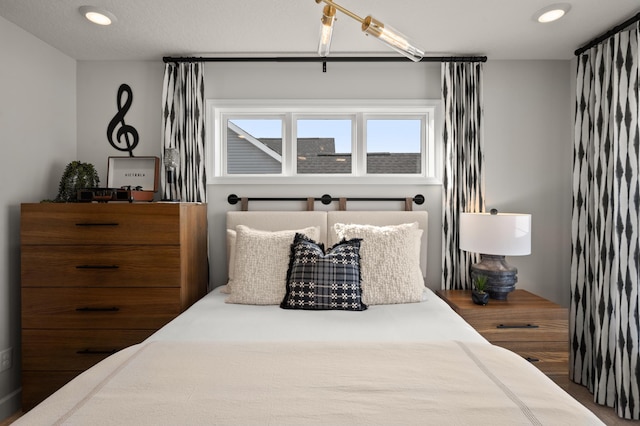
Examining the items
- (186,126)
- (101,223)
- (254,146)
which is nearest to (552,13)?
(254,146)

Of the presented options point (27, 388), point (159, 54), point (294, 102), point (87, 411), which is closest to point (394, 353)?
point (87, 411)

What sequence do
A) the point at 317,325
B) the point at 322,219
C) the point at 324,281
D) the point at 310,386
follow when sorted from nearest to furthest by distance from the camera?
the point at 310,386 < the point at 317,325 < the point at 324,281 < the point at 322,219

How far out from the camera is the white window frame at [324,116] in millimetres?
2938

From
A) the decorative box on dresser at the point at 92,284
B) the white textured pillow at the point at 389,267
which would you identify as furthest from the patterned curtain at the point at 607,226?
the decorative box on dresser at the point at 92,284

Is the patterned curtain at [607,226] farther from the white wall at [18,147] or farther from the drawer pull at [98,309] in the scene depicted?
the white wall at [18,147]

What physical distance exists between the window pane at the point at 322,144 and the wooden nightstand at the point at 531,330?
A: 148 cm

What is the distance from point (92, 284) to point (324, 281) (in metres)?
1.43

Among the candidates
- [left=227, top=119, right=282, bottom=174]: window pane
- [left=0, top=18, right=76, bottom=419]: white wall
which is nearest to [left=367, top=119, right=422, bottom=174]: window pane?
[left=227, top=119, right=282, bottom=174]: window pane

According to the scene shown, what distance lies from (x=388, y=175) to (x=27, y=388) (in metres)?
2.79

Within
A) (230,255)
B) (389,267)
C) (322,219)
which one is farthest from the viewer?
(322,219)

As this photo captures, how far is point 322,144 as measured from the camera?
307 cm

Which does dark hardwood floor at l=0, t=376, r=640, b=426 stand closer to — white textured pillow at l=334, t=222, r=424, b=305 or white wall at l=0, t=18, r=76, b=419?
white wall at l=0, t=18, r=76, b=419

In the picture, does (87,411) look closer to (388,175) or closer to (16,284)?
(16,284)

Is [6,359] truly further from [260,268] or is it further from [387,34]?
[387,34]
